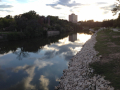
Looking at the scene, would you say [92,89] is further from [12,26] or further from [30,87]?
[12,26]

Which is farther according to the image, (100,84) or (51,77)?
(51,77)

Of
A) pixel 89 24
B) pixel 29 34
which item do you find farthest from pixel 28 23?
pixel 89 24

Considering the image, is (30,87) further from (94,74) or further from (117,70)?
(117,70)

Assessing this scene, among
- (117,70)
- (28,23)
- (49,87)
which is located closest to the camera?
(117,70)

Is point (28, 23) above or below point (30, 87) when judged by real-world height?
above

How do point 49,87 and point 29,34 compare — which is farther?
point 29,34

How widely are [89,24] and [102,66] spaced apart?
13998 cm

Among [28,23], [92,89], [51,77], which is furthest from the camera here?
[28,23]

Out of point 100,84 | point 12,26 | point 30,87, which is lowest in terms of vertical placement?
point 30,87

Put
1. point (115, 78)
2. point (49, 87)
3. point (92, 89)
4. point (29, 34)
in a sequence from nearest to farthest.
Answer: point (92, 89) → point (115, 78) → point (49, 87) → point (29, 34)

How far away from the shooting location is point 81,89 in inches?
238

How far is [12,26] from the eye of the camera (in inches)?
1667

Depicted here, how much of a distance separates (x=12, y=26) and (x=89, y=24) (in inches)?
4555

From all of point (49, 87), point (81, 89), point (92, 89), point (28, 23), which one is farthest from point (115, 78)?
point (28, 23)
